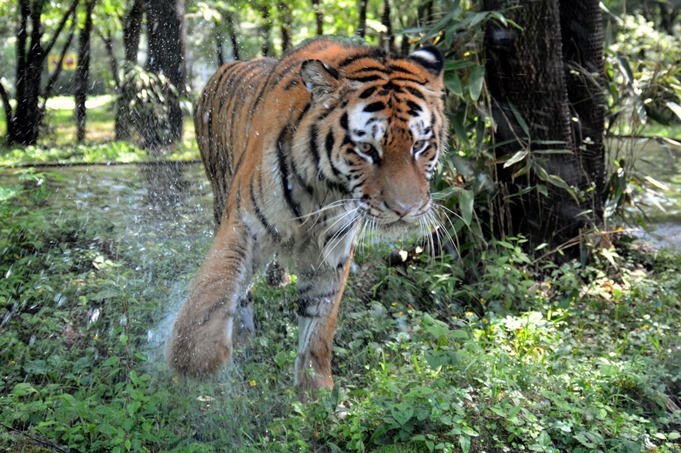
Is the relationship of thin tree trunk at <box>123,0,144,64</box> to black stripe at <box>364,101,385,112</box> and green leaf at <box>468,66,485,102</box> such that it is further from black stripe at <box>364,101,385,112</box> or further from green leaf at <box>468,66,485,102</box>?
black stripe at <box>364,101,385,112</box>

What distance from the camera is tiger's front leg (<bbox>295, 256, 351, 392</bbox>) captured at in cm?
369

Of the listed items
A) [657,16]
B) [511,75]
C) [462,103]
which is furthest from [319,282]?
[657,16]

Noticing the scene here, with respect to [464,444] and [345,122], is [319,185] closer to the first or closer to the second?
[345,122]

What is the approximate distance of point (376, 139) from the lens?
3238 millimetres

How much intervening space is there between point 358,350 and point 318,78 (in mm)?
1514

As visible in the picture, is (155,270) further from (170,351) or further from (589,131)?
(589,131)

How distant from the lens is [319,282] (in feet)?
12.3

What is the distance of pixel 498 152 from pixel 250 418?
8.86 ft

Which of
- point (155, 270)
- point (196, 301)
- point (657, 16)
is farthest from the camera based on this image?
point (657, 16)

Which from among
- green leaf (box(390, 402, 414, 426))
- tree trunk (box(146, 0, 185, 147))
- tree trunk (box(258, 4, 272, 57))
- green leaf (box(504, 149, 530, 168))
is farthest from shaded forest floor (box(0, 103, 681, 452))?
tree trunk (box(258, 4, 272, 57))

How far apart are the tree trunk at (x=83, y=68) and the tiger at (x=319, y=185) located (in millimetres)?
6625

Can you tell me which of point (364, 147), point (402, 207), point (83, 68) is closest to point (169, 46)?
point (83, 68)

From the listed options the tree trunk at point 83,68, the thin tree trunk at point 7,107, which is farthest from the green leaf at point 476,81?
the tree trunk at point 83,68

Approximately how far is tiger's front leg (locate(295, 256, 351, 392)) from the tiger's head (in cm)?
49
